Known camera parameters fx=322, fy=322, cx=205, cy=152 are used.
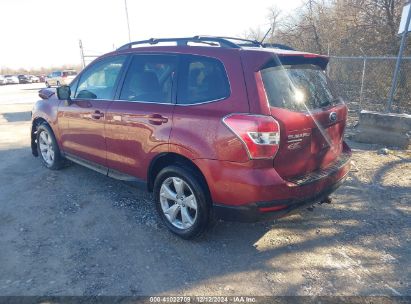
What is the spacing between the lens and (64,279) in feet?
9.16

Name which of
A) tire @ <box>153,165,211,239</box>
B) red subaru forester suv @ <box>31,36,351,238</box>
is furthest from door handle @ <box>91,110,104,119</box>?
tire @ <box>153,165,211,239</box>

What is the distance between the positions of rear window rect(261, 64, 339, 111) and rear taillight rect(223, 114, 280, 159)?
8.3 inches

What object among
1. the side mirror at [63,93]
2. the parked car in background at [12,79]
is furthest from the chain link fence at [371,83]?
the parked car in background at [12,79]

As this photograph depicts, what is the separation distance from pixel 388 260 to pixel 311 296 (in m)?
1.01

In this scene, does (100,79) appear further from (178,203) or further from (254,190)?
(254,190)

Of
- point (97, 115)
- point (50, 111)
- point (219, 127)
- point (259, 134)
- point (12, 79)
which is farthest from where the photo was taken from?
point (12, 79)

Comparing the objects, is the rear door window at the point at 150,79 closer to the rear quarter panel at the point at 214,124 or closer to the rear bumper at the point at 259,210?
the rear quarter panel at the point at 214,124

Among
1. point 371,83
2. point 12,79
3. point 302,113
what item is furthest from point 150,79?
point 12,79

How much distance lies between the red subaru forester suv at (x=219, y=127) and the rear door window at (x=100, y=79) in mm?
27

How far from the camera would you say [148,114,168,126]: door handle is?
3277 millimetres

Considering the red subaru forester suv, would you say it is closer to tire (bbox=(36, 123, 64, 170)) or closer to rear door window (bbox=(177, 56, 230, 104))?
rear door window (bbox=(177, 56, 230, 104))

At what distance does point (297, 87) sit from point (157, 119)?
1.42 meters

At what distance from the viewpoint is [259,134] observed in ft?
8.74

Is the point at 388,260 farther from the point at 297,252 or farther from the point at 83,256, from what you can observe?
the point at 83,256
